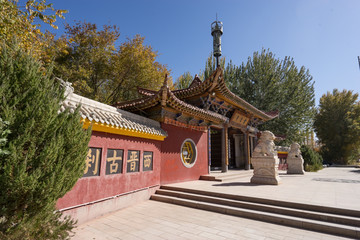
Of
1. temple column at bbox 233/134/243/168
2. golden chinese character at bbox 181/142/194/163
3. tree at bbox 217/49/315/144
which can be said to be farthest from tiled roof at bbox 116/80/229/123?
tree at bbox 217/49/315/144

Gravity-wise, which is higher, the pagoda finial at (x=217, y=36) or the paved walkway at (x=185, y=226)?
the pagoda finial at (x=217, y=36)

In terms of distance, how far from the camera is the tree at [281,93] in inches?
775

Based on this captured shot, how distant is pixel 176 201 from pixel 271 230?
2.80 m

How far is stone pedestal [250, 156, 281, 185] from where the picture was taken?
7.37m

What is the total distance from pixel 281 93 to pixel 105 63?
17.2 m

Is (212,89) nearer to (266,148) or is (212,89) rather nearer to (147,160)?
(266,148)

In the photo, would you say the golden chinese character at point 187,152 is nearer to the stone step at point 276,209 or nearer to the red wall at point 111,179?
the red wall at point 111,179

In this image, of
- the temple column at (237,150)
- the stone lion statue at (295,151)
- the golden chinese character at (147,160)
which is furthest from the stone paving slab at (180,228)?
the temple column at (237,150)

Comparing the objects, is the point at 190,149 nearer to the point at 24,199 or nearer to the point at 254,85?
the point at 24,199

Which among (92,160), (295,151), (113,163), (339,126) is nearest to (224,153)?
(295,151)

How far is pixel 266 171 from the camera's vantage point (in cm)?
760

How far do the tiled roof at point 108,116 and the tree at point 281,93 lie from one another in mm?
16534

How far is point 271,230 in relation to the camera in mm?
3676

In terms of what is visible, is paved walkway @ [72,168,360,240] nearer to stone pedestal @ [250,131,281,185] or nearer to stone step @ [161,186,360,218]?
stone step @ [161,186,360,218]
